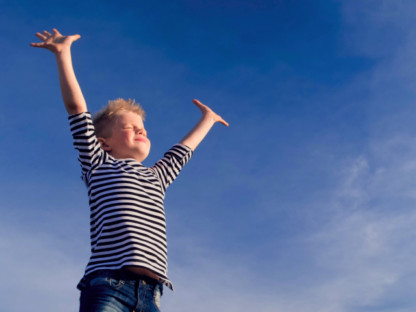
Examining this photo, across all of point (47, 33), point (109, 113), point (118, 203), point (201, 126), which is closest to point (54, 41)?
point (47, 33)

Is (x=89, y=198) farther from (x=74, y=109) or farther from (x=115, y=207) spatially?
(x=74, y=109)

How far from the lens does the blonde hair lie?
574 centimetres

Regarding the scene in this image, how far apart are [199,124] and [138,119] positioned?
1244mm

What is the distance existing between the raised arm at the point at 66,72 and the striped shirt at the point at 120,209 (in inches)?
4.6

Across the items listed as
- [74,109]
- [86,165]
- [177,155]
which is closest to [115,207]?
[86,165]

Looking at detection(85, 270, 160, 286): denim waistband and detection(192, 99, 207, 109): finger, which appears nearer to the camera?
detection(85, 270, 160, 286): denim waistband

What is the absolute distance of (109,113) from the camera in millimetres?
5867

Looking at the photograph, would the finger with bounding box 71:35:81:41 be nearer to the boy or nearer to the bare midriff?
the boy

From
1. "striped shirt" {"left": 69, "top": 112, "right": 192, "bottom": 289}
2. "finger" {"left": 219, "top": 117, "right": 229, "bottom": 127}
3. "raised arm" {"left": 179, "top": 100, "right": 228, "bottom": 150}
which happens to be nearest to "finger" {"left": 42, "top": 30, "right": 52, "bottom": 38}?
"striped shirt" {"left": 69, "top": 112, "right": 192, "bottom": 289}

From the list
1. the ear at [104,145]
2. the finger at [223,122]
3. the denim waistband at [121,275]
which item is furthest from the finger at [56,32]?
the finger at [223,122]

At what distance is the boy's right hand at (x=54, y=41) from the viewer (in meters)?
5.07

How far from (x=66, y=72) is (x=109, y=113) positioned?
1.03 metres

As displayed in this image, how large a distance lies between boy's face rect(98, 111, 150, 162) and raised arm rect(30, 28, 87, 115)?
2.25 feet

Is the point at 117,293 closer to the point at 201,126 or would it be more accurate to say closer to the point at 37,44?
the point at 37,44
